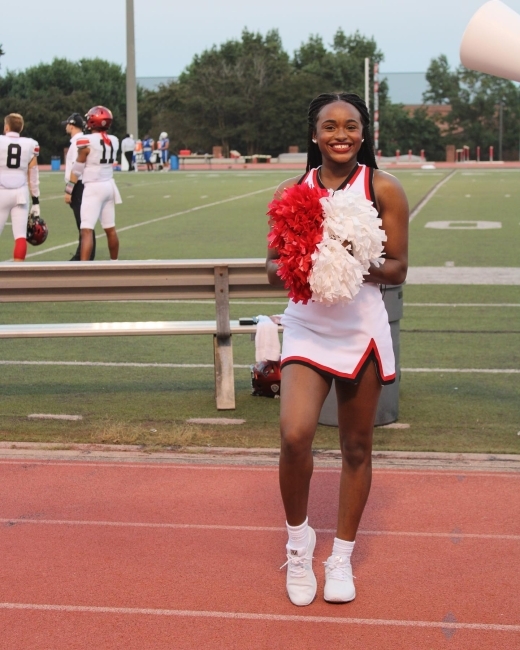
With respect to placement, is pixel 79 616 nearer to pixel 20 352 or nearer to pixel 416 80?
pixel 20 352

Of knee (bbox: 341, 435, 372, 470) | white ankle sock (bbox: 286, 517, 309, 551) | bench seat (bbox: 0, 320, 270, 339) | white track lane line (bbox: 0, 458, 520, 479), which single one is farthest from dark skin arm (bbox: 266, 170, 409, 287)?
bench seat (bbox: 0, 320, 270, 339)

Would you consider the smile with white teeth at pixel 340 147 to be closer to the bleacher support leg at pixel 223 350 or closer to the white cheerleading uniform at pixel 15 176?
the bleacher support leg at pixel 223 350

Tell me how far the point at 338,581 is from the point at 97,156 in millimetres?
10436

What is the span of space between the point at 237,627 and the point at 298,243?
141 cm

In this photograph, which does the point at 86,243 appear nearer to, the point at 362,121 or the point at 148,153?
the point at 362,121

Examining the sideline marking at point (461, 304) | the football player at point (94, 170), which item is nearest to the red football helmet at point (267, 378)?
the sideline marking at point (461, 304)

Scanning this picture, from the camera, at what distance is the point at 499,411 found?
7.22 m

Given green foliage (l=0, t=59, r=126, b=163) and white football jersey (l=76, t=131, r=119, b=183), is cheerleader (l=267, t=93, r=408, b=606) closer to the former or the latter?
white football jersey (l=76, t=131, r=119, b=183)

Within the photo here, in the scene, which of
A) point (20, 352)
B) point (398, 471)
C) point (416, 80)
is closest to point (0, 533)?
point (398, 471)

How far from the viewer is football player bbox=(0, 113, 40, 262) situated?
1360cm

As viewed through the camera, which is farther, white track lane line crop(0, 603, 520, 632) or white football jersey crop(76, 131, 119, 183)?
white football jersey crop(76, 131, 119, 183)

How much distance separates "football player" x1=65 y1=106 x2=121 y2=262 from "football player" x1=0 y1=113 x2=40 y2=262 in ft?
1.94

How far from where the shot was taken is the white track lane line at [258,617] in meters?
4.06

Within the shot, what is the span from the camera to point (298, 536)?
4285mm
